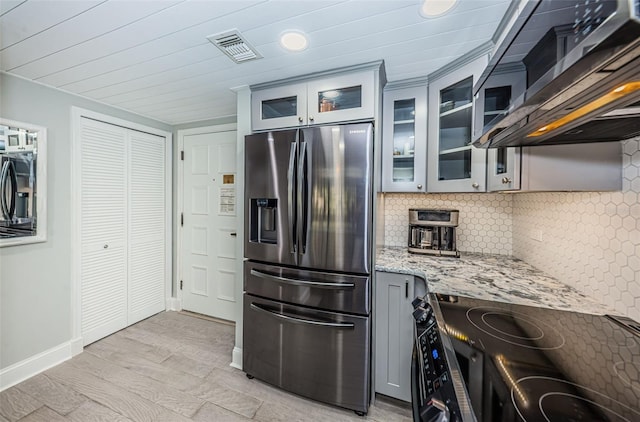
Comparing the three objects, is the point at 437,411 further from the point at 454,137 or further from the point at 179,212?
the point at 179,212

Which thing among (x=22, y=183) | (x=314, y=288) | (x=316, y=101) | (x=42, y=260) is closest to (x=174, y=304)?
(x=42, y=260)

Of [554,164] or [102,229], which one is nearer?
[554,164]

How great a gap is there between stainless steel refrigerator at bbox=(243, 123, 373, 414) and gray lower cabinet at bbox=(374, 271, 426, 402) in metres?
0.12

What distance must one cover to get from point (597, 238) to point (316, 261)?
143cm

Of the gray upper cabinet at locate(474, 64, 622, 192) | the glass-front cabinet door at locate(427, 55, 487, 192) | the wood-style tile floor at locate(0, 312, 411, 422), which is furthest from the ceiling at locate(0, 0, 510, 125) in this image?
the wood-style tile floor at locate(0, 312, 411, 422)

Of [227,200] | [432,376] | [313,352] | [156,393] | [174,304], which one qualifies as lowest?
[156,393]

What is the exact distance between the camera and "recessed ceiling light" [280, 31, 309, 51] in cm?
141

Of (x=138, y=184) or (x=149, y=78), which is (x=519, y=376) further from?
(x=138, y=184)

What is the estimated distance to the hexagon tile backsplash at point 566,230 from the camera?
1.06 m

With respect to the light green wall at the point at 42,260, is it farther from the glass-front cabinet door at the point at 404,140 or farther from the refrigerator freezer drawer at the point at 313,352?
the glass-front cabinet door at the point at 404,140

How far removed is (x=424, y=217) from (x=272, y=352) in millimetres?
1528

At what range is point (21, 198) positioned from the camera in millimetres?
1948

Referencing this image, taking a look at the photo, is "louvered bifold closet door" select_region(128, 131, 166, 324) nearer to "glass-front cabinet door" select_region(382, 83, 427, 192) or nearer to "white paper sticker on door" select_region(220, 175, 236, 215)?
"white paper sticker on door" select_region(220, 175, 236, 215)

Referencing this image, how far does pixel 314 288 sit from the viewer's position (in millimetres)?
1719
